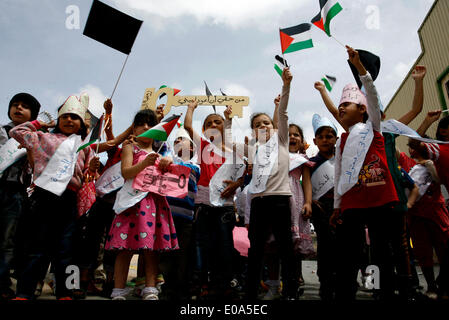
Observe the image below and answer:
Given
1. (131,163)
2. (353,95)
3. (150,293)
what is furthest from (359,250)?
(131,163)

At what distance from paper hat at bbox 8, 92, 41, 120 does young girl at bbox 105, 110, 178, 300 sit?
1077 mm

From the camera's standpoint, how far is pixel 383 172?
2127 millimetres

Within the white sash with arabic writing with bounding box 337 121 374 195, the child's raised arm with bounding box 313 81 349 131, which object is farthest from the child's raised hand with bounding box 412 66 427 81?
the white sash with arabic writing with bounding box 337 121 374 195

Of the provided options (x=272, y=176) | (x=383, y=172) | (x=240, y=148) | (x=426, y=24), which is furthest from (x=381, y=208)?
(x=426, y=24)

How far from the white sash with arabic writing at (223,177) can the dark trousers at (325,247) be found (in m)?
0.83

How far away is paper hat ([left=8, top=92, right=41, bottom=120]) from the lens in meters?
2.89

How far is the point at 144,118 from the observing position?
3.02m

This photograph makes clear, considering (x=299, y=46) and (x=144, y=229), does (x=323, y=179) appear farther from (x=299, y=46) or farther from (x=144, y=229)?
(x=144, y=229)

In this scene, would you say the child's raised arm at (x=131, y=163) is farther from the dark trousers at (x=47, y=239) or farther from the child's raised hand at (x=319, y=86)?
the child's raised hand at (x=319, y=86)

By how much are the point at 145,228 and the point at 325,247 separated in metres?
1.62

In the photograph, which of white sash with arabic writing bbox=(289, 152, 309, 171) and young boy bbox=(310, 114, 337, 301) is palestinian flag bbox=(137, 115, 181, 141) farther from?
young boy bbox=(310, 114, 337, 301)

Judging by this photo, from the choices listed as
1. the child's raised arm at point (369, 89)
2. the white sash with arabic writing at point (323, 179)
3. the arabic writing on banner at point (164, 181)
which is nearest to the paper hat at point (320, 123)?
the white sash with arabic writing at point (323, 179)

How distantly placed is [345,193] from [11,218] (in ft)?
8.43
